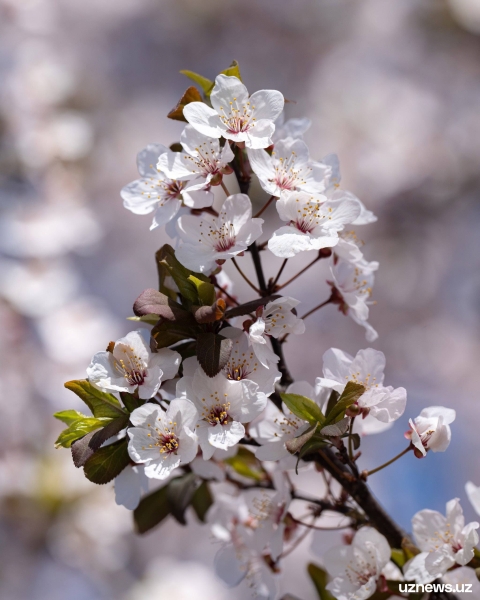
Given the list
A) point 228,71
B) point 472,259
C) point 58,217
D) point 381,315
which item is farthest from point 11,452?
point 472,259

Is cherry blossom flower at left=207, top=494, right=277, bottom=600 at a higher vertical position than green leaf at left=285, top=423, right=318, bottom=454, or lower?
lower

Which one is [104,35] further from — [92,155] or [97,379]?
[97,379]

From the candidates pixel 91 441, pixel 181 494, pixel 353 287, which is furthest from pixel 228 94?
pixel 181 494

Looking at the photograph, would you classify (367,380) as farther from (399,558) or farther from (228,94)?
(228,94)

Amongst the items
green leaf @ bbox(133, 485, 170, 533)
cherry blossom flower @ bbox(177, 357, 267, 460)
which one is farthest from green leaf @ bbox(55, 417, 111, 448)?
green leaf @ bbox(133, 485, 170, 533)

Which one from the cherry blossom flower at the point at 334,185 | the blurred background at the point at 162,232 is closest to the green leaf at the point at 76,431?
the cherry blossom flower at the point at 334,185

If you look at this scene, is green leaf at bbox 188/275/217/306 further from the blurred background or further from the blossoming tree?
the blurred background
